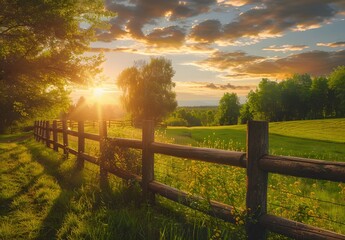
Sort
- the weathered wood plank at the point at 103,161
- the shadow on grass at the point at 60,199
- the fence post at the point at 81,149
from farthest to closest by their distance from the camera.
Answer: the fence post at the point at 81,149, the weathered wood plank at the point at 103,161, the shadow on grass at the point at 60,199

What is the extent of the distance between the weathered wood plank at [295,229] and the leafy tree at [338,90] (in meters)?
95.9

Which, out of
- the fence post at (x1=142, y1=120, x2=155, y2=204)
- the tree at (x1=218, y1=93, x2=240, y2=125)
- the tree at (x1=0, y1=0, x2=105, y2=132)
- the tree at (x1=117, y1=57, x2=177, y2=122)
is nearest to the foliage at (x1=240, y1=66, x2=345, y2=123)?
the tree at (x1=218, y1=93, x2=240, y2=125)

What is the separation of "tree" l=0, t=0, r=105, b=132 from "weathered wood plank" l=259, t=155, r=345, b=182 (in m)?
13.1

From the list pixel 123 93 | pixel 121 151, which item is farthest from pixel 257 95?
pixel 121 151

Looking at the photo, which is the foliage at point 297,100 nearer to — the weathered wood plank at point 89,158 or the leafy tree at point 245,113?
the leafy tree at point 245,113

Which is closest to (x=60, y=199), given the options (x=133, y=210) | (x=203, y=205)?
(x=133, y=210)

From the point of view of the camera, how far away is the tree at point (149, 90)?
61.5m

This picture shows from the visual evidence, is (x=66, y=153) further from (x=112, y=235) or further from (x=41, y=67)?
(x=112, y=235)

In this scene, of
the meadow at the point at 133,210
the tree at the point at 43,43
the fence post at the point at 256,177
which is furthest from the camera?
the tree at the point at 43,43

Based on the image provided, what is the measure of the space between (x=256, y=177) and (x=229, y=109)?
11686 cm

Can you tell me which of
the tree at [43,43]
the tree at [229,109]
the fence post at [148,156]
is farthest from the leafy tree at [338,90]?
the fence post at [148,156]

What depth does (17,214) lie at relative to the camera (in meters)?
6.05

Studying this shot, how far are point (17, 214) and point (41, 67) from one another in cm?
1322

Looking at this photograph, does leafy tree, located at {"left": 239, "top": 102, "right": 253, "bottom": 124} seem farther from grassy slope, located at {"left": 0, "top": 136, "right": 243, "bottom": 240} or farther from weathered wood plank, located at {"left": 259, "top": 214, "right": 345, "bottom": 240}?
weathered wood plank, located at {"left": 259, "top": 214, "right": 345, "bottom": 240}
